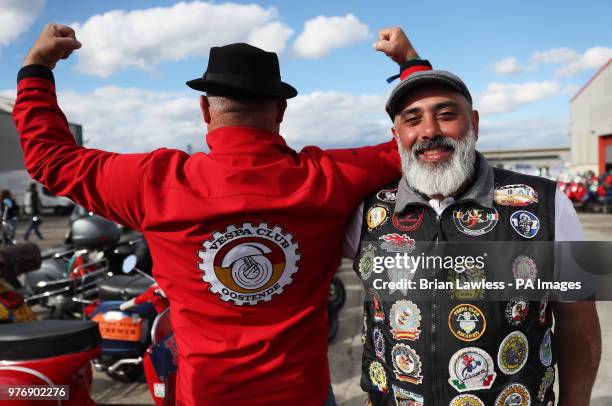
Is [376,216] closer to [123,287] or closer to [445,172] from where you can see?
[445,172]

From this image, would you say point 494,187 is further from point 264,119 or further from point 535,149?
point 535,149

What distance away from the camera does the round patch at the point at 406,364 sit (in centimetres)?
161

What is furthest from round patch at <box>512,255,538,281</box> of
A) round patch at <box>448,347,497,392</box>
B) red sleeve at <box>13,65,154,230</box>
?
red sleeve at <box>13,65,154,230</box>

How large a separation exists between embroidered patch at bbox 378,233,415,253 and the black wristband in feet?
4.37

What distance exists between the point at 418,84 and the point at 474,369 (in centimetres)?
100

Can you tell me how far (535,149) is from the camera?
71375 mm

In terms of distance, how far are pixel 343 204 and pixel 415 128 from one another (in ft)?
1.33

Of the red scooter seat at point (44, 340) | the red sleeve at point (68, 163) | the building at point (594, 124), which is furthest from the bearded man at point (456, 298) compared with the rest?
the building at point (594, 124)

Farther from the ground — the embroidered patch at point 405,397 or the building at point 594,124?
the building at point 594,124

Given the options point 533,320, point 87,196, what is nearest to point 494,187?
point 533,320

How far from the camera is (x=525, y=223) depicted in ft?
5.25

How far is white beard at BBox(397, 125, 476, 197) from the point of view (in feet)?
5.54

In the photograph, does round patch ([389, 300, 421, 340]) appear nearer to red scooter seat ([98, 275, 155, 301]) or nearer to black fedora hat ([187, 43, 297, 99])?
black fedora hat ([187, 43, 297, 99])

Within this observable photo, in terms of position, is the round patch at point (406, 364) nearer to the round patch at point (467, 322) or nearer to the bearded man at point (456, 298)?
the bearded man at point (456, 298)
